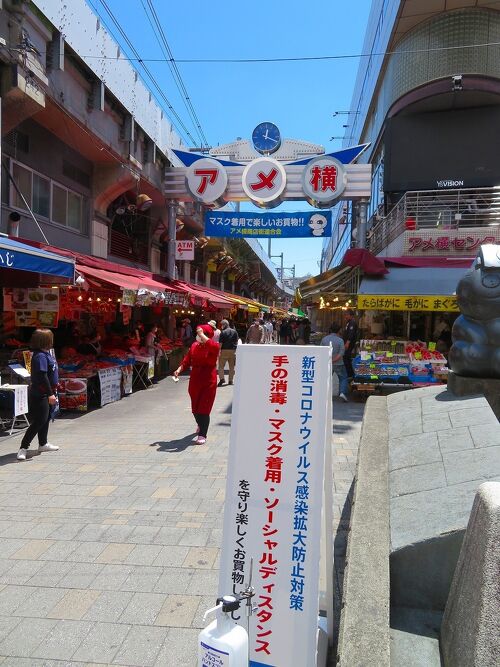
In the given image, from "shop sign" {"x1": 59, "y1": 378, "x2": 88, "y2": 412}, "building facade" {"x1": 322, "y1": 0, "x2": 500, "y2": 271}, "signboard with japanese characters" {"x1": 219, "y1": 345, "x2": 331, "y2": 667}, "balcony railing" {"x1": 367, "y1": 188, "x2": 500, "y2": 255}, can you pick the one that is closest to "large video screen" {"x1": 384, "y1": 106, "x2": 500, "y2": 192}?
"building facade" {"x1": 322, "y1": 0, "x2": 500, "y2": 271}

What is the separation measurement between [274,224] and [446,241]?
5.20 metres

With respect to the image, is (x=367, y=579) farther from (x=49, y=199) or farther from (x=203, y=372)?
(x=49, y=199)

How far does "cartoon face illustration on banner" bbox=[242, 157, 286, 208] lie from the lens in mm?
14789

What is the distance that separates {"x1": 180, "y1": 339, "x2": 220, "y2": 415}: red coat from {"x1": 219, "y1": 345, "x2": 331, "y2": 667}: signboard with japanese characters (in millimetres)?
4441

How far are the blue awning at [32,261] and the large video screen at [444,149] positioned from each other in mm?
14421

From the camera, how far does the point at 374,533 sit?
279cm

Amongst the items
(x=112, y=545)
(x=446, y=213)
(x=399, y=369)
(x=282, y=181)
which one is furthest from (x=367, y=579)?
(x=446, y=213)

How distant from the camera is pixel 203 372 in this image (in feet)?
23.3

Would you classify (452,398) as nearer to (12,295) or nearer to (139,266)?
(12,295)

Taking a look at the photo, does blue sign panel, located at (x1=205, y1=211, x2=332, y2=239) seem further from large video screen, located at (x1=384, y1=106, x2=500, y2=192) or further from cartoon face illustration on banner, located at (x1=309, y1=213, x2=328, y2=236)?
large video screen, located at (x1=384, y1=106, x2=500, y2=192)

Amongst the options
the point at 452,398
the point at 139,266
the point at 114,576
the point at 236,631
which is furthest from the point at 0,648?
the point at 139,266

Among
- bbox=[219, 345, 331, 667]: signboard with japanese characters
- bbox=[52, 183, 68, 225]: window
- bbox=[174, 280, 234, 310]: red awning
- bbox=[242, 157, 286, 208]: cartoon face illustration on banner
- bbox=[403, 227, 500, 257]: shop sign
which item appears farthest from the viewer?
bbox=[174, 280, 234, 310]: red awning

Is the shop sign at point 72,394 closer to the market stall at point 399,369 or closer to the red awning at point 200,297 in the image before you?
the market stall at point 399,369

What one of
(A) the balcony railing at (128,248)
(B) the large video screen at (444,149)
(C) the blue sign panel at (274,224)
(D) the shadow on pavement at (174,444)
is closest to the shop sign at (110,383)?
(D) the shadow on pavement at (174,444)
